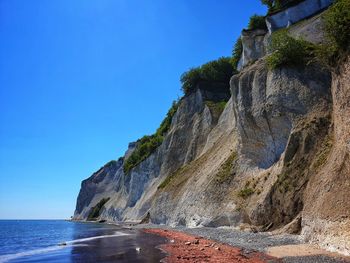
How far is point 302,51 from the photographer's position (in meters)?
28.5

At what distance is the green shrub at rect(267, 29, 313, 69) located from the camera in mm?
28516

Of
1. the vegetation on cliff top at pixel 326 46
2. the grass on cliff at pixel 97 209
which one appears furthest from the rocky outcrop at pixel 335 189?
the grass on cliff at pixel 97 209

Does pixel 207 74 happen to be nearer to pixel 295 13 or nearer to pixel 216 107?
pixel 216 107

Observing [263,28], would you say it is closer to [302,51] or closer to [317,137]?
[302,51]

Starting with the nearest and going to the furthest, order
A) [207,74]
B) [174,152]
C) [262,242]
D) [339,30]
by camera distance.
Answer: [339,30], [262,242], [174,152], [207,74]

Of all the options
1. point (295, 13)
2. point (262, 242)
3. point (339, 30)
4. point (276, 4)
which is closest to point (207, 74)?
point (276, 4)

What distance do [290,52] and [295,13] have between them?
13.0 m

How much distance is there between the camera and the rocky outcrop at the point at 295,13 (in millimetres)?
38188

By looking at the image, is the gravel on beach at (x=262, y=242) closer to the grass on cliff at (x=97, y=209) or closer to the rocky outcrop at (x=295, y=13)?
the rocky outcrop at (x=295, y=13)

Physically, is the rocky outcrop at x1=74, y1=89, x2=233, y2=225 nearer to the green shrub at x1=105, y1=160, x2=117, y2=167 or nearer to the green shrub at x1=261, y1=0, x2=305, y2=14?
the green shrub at x1=261, y1=0, x2=305, y2=14

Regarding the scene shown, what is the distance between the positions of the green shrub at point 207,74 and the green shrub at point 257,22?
688 inches

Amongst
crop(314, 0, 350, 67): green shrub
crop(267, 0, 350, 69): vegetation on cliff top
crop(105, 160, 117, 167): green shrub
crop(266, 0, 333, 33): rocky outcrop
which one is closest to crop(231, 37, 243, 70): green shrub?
crop(266, 0, 333, 33): rocky outcrop

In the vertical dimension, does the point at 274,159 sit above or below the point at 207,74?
below

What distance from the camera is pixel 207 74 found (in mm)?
65562
